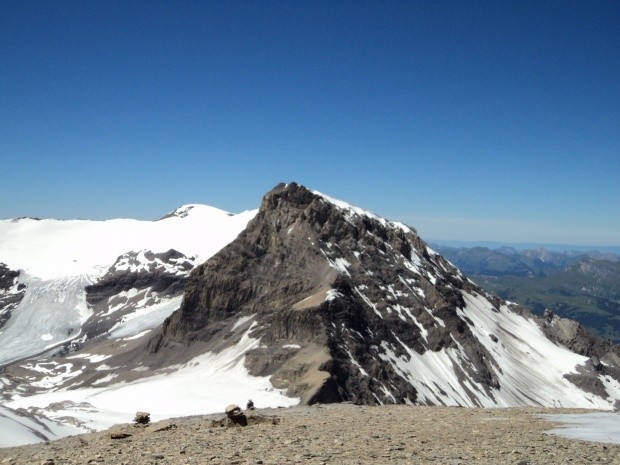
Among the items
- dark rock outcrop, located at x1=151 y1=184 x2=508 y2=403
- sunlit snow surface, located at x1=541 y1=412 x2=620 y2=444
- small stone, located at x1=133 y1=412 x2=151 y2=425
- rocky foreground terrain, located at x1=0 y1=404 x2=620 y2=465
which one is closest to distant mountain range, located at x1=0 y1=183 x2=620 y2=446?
dark rock outcrop, located at x1=151 y1=184 x2=508 y2=403

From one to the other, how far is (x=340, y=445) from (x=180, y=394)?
77.0 meters

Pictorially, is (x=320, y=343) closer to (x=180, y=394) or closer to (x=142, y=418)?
(x=180, y=394)

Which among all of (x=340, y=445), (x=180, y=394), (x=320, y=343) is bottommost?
(x=180, y=394)

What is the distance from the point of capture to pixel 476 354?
125m

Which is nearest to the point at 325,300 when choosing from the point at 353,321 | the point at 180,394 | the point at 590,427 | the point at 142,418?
the point at 353,321

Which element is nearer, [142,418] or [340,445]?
[340,445]

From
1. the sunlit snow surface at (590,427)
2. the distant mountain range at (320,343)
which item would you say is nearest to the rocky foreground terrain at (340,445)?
the sunlit snow surface at (590,427)

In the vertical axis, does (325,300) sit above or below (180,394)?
above

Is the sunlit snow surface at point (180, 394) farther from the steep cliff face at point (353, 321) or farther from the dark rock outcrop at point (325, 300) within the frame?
the dark rock outcrop at point (325, 300)

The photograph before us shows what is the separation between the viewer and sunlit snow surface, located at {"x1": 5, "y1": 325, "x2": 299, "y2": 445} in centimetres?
8038

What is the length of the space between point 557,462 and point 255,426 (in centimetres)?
1258

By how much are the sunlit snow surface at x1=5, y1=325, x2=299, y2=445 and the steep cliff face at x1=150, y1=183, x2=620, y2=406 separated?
335cm

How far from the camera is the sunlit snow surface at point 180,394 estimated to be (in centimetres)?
8038

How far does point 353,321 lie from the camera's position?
107812mm
